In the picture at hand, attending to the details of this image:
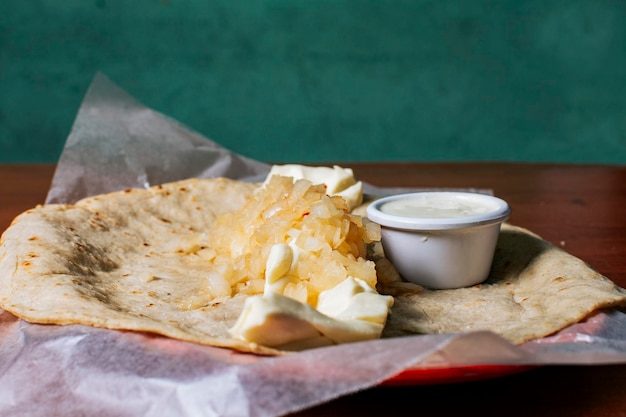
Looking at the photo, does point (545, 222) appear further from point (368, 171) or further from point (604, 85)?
point (604, 85)

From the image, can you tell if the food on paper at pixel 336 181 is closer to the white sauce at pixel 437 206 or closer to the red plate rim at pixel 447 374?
Answer: the white sauce at pixel 437 206

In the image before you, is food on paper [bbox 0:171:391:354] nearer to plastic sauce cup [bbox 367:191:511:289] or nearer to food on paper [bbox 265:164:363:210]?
plastic sauce cup [bbox 367:191:511:289]

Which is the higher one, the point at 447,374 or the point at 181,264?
the point at 447,374

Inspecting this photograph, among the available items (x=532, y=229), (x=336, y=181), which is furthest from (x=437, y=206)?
(x=532, y=229)

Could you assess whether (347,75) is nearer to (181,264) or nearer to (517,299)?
(181,264)

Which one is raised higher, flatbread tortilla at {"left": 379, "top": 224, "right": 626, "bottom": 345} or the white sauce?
the white sauce

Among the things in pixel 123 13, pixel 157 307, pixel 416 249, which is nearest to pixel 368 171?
pixel 416 249

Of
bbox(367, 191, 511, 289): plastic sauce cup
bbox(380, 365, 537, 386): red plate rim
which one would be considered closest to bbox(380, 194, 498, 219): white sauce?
bbox(367, 191, 511, 289): plastic sauce cup

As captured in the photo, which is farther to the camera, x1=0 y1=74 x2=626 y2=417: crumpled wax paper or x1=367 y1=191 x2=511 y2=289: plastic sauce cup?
x1=367 y1=191 x2=511 y2=289: plastic sauce cup
